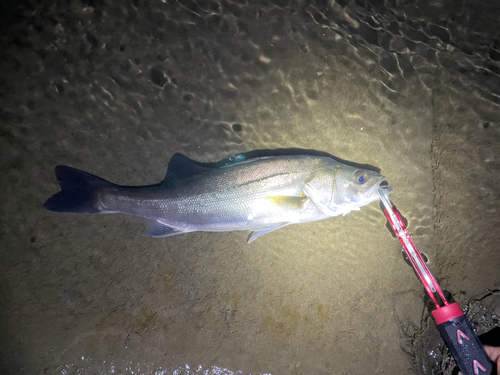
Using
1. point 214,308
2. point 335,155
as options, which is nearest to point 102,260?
point 214,308

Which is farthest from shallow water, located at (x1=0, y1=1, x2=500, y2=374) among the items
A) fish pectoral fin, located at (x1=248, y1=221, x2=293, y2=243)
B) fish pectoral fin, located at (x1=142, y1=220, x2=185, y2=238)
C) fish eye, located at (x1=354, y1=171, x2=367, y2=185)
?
fish eye, located at (x1=354, y1=171, x2=367, y2=185)

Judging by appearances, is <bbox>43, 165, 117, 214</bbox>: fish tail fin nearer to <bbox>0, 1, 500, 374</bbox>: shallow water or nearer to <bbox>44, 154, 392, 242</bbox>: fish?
<bbox>44, 154, 392, 242</bbox>: fish

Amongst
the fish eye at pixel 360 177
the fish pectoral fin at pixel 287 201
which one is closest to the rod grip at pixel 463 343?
the fish eye at pixel 360 177

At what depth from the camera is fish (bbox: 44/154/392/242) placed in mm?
2863

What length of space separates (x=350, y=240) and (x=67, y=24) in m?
4.34

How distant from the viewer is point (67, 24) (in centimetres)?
320

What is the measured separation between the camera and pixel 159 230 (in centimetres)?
306

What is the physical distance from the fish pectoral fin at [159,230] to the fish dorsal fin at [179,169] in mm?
490

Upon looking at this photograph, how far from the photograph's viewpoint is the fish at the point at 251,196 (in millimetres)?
2863

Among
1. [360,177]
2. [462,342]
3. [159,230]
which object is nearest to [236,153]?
[159,230]

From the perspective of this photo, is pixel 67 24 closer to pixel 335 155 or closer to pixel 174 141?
pixel 174 141

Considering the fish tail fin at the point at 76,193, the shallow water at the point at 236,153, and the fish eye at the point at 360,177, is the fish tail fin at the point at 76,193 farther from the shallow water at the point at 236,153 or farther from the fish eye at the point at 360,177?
the fish eye at the point at 360,177

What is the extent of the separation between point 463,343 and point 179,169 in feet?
11.3

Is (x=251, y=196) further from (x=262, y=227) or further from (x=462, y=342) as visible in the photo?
(x=462, y=342)
